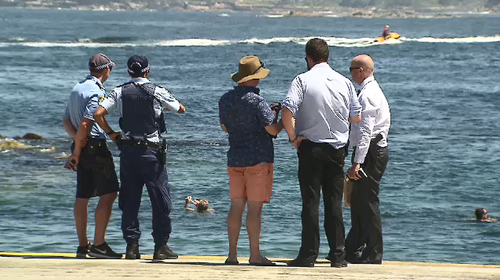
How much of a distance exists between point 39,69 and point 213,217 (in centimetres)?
4113

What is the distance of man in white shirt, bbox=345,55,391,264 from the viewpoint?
7.80m

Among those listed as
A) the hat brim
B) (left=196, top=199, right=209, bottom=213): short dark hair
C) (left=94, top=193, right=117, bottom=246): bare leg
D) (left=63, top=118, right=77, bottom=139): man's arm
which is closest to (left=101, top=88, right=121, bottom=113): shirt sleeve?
(left=63, top=118, right=77, bottom=139): man's arm

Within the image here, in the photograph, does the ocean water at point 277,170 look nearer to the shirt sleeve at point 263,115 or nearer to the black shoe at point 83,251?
the black shoe at point 83,251

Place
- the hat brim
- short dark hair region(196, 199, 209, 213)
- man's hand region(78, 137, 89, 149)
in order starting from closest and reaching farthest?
the hat brim < man's hand region(78, 137, 89, 149) < short dark hair region(196, 199, 209, 213)

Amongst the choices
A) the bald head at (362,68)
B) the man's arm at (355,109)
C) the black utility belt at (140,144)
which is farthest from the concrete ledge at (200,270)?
the bald head at (362,68)

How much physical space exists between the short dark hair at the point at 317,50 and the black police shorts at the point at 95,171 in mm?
1951

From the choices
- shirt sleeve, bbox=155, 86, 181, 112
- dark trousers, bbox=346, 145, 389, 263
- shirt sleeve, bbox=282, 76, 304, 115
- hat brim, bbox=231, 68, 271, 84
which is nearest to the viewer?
shirt sleeve, bbox=282, 76, 304, 115

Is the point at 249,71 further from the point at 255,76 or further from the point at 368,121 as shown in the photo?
the point at 368,121

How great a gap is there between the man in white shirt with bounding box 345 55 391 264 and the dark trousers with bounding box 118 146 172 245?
5.25 feet

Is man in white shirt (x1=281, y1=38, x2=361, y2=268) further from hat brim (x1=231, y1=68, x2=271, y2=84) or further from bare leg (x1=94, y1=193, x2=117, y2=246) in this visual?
bare leg (x1=94, y1=193, x2=117, y2=246)

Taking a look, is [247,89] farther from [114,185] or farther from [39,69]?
[39,69]

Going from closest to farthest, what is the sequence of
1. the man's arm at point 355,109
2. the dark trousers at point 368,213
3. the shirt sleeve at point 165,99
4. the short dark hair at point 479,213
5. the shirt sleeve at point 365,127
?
1. the man's arm at point 355,109
2. the shirt sleeve at point 165,99
3. the shirt sleeve at point 365,127
4. the dark trousers at point 368,213
5. the short dark hair at point 479,213

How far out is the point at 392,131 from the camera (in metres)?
29.3

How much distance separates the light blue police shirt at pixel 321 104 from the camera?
733 centimetres
